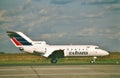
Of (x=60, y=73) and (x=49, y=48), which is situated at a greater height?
(x=49, y=48)

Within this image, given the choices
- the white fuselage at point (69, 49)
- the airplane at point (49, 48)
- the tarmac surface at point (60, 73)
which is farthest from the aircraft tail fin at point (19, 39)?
the tarmac surface at point (60, 73)

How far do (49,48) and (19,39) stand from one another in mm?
5001

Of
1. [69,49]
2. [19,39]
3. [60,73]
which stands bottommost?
[60,73]

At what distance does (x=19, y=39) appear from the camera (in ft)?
172

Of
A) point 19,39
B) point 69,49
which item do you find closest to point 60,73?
point 69,49

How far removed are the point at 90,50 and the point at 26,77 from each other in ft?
99.7

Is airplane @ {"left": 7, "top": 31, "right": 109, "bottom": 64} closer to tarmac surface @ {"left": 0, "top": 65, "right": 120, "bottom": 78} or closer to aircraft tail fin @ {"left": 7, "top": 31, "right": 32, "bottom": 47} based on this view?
aircraft tail fin @ {"left": 7, "top": 31, "right": 32, "bottom": 47}

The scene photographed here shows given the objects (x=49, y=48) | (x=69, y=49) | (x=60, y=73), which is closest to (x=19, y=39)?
(x=49, y=48)

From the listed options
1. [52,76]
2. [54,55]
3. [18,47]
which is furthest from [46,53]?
[52,76]

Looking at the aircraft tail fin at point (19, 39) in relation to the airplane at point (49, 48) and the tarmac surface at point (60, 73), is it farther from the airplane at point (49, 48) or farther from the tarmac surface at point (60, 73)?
the tarmac surface at point (60, 73)

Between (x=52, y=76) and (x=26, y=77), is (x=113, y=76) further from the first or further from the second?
(x=26, y=77)

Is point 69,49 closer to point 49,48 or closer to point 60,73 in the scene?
point 49,48

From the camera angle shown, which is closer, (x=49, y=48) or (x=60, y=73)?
(x=60, y=73)

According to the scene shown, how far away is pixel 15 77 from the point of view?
75.0 feet
